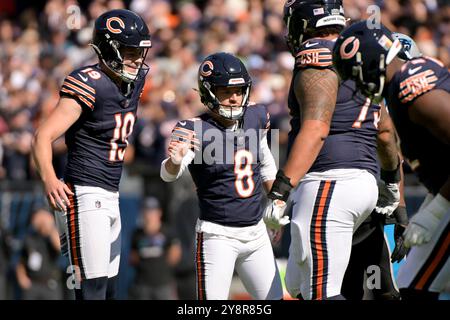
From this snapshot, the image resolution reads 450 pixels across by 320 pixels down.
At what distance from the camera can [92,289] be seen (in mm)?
6488

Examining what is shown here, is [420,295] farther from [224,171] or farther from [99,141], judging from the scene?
[99,141]

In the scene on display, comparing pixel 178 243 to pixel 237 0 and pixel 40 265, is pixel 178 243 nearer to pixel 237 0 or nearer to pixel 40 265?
pixel 40 265

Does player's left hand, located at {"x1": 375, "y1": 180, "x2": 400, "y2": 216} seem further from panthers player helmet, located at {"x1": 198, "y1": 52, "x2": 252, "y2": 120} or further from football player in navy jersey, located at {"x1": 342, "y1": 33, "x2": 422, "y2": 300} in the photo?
panthers player helmet, located at {"x1": 198, "y1": 52, "x2": 252, "y2": 120}

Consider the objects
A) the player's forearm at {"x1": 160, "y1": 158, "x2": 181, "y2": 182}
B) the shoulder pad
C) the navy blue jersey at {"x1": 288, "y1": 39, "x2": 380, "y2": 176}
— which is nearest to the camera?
the shoulder pad

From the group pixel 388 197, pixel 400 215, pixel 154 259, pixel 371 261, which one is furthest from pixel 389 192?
pixel 154 259

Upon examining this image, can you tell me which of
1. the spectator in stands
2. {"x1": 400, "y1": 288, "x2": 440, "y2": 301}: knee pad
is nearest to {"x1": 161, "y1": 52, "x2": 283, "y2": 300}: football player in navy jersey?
{"x1": 400, "y1": 288, "x2": 440, "y2": 301}: knee pad

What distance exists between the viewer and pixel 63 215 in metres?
6.59

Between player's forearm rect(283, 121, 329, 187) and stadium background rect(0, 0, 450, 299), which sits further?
stadium background rect(0, 0, 450, 299)

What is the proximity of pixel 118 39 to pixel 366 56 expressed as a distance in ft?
7.03

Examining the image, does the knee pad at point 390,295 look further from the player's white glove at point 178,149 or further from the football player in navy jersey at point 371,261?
the player's white glove at point 178,149

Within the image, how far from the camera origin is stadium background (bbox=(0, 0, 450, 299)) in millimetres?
12055

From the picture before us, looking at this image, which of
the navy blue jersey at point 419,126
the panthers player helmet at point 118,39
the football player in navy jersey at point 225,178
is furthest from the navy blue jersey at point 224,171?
the navy blue jersey at point 419,126

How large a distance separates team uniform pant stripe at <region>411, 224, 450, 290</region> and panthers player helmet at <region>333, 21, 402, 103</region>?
0.83 meters

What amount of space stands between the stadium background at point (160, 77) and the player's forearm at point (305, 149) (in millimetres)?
4893
